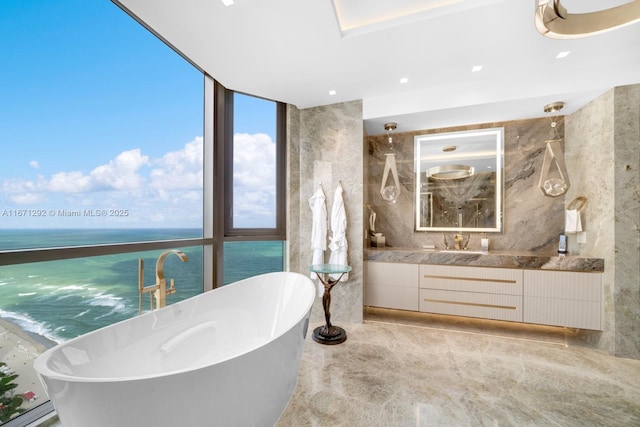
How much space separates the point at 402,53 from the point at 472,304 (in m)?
2.63

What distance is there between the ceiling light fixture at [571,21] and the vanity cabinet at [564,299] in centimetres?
242

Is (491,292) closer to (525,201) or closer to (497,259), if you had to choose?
(497,259)

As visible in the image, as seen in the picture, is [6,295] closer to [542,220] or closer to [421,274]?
[421,274]

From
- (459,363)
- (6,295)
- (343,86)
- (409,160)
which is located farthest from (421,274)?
(6,295)

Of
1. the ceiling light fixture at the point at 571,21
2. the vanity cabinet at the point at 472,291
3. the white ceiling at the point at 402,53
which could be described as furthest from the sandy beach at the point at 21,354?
the vanity cabinet at the point at 472,291

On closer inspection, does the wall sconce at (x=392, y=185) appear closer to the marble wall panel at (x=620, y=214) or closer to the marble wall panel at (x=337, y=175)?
the marble wall panel at (x=337, y=175)

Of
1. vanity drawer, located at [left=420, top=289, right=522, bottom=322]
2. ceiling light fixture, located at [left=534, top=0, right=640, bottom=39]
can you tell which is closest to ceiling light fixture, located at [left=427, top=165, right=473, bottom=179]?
vanity drawer, located at [left=420, top=289, right=522, bottom=322]

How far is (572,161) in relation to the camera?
2877mm

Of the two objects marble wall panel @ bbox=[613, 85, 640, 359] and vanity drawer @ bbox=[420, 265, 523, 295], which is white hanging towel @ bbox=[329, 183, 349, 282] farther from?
marble wall panel @ bbox=[613, 85, 640, 359]

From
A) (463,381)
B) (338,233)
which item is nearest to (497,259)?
(463,381)

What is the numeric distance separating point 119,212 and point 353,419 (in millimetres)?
2148

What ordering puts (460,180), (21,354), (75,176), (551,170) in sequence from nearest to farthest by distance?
(21,354) → (75,176) → (551,170) → (460,180)

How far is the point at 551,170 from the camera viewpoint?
2.79 meters

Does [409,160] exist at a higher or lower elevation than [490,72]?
lower
